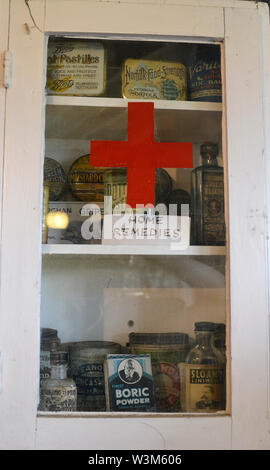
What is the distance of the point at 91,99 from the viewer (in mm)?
965

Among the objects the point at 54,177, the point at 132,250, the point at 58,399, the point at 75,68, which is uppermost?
the point at 75,68

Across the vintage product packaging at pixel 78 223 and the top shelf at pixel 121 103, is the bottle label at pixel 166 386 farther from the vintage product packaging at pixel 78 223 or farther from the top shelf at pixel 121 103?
the top shelf at pixel 121 103

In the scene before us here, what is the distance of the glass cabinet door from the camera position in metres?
0.91

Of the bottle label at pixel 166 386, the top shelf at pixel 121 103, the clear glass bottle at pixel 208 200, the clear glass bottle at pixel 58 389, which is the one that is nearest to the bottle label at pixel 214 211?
the clear glass bottle at pixel 208 200

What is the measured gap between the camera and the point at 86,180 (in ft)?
3.26

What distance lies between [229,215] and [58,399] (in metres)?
0.46

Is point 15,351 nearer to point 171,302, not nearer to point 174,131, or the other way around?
point 171,302

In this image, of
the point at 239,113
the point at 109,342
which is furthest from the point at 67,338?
the point at 239,113

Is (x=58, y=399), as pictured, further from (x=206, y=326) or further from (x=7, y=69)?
(x=7, y=69)

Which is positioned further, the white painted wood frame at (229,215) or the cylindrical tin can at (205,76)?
the cylindrical tin can at (205,76)

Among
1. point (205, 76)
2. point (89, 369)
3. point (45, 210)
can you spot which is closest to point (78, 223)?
point (45, 210)

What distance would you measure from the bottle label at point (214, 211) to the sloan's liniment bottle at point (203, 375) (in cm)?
16

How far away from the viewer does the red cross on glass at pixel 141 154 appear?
0.94 metres

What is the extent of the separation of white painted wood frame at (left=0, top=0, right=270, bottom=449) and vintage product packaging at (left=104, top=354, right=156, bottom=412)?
3 cm
